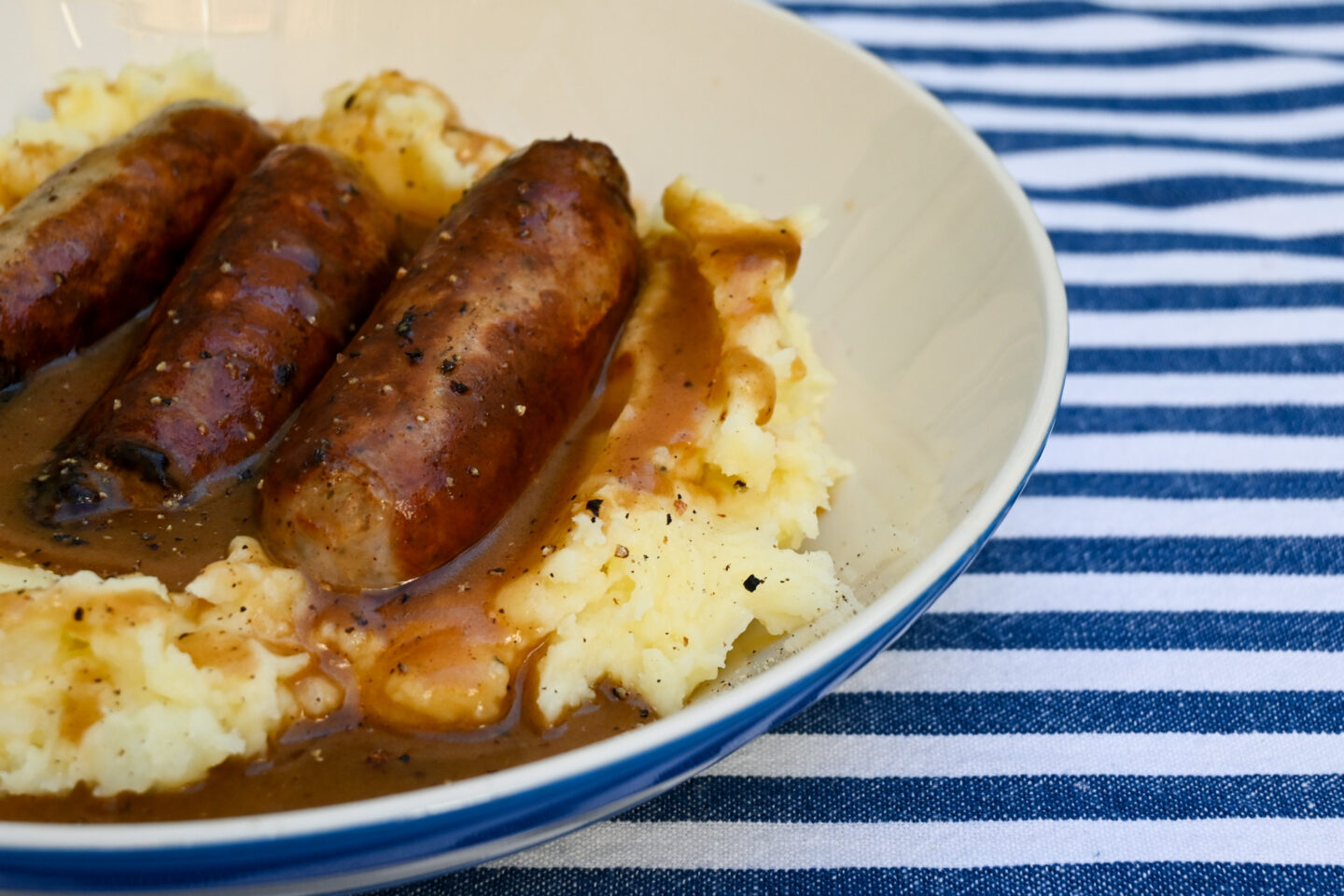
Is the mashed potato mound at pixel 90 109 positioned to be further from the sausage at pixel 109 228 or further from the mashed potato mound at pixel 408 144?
the mashed potato mound at pixel 408 144

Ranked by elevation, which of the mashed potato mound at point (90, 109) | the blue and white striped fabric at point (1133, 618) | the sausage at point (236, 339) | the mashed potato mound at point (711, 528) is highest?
the mashed potato mound at point (90, 109)

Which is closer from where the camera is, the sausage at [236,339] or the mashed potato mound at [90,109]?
the sausage at [236,339]

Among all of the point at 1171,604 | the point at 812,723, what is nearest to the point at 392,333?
the point at 812,723

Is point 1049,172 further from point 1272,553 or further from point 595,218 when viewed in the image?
point 595,218

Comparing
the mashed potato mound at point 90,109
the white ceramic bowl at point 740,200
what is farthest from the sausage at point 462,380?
the mashed potato mound at point 90,109

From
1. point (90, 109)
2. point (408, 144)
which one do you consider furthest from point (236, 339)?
point (90, 109)

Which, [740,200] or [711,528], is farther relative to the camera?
[740,200]

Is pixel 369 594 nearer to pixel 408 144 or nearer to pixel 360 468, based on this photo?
pixel 360 468
